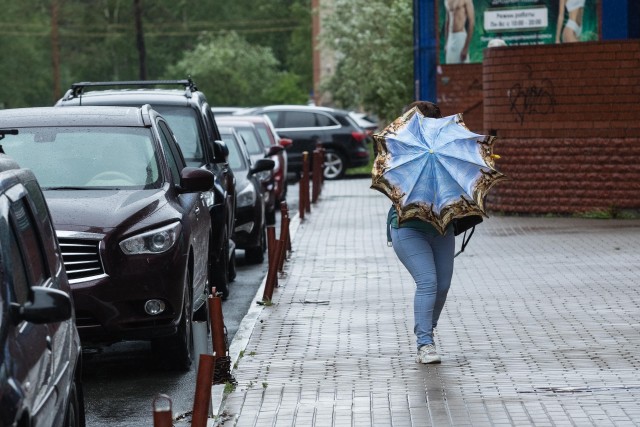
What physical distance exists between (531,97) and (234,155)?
4.99 m

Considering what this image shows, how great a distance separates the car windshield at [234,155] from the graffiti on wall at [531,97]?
4625mm

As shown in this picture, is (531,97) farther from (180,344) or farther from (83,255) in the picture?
(83,255)

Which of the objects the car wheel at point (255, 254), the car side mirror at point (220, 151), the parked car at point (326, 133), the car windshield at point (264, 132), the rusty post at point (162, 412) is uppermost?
the rusty post at point (162, 412)

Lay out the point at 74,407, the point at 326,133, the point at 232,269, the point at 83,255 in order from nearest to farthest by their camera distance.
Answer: the point at 74,407 < the point at 83,255 < the point at 232,269 < the point at 326,133

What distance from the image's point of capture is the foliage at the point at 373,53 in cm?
4084

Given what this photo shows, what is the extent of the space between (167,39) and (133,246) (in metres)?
96.7

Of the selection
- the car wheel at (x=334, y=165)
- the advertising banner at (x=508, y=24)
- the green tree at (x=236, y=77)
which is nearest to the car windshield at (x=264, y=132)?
the advertising banner at (x=508, y=24)

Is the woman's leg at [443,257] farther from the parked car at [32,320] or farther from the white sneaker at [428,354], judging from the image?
the parked car at [32,320]

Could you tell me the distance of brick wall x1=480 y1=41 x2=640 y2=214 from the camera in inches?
807

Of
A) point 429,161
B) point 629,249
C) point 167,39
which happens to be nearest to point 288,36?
point 167,39

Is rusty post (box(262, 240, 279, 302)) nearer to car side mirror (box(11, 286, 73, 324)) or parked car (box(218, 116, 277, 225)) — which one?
car side mirror (box(11, 286, 73, 324))

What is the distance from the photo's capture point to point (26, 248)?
6.02m

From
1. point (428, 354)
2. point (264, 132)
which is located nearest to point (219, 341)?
point (428, 354)

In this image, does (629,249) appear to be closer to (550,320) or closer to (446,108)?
(550,320)
